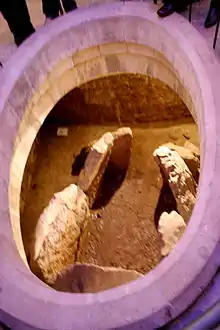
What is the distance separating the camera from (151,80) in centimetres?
582

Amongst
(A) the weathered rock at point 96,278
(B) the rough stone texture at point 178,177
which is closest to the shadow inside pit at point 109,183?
(B) the rough stone texture at point 178,177

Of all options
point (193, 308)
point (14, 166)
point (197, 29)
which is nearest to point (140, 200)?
point (14, 166)

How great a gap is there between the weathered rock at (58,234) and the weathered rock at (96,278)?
0.72m

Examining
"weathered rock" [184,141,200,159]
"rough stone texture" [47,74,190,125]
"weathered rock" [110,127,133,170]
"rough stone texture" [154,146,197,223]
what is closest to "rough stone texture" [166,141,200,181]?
"weathered rock" [184,141,200,159]

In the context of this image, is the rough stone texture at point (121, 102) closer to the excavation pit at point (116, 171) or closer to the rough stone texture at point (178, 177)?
the excavation pit at point (116, 171)

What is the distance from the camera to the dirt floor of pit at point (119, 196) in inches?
205

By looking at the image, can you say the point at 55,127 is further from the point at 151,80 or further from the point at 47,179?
the point at 151,80

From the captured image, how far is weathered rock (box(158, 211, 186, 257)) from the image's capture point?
437cm

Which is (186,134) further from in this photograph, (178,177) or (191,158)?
(178,177)

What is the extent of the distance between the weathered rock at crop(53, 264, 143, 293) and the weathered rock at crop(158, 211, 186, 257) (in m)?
0.70

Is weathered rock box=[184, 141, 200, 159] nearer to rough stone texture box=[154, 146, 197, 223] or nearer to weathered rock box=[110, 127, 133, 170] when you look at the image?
rough stone texture box=[154, 146, 197, 223]

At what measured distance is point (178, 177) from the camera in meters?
5.02

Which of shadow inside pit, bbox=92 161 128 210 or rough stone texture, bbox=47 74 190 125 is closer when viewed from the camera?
shadow inside pit, bbox=92 161 128 210

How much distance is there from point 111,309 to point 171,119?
349 centimetres
